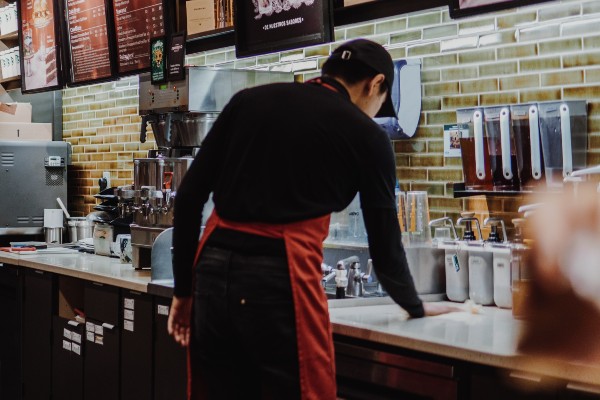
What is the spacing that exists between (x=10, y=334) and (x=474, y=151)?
10.9ft

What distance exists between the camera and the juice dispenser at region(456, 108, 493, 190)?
11.7 ft

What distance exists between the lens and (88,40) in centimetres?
627

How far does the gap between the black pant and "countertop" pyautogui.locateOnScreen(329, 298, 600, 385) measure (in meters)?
0.42

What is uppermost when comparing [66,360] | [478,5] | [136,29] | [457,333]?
[136,29]

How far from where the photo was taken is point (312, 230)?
8.31ft

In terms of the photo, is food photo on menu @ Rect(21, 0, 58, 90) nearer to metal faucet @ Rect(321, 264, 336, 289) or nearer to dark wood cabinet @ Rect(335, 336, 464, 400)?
metal faucet @ Rect(321, 264, 336, 289)

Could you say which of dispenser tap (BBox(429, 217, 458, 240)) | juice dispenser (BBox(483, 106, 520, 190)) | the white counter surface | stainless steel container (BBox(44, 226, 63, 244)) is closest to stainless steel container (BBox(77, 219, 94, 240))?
stainless steel container (BBox(44, 226, 63, 244))

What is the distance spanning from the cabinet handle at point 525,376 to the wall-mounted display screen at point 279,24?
2.25 m

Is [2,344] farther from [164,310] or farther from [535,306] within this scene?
[535,306]

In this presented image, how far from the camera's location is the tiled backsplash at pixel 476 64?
341 cm

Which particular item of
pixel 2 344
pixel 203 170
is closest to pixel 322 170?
pixel 203 170

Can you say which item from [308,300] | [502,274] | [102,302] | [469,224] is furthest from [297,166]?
[102,302]

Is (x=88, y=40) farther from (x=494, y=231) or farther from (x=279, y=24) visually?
(x=494, y=231)

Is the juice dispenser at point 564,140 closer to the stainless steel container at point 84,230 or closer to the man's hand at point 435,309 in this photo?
the man's hand at point 435,309
